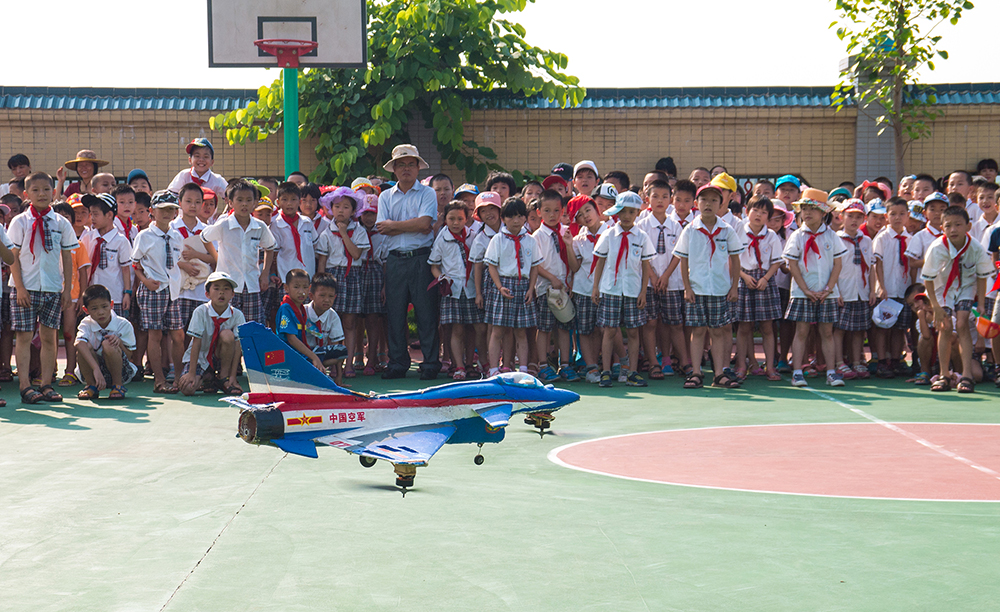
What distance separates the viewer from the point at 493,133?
17.1 metres

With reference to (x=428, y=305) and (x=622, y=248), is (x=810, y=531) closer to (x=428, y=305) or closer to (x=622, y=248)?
(x=622, y=248)

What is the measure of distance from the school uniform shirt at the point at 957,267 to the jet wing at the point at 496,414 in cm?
578

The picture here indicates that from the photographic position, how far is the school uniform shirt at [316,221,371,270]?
10.0m

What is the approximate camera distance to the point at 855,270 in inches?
395

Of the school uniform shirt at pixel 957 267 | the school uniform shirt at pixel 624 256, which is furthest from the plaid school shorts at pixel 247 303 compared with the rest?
the school uniform shirt at pixel 957 267

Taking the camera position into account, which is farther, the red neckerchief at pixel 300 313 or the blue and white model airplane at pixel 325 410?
the red neckerchief at pixel 300 313

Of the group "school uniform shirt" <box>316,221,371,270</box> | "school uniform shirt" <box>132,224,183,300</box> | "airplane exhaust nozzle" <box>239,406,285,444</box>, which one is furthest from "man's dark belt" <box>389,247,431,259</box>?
"airplane exhaust nozzle" <box>239,406,285,444</box>

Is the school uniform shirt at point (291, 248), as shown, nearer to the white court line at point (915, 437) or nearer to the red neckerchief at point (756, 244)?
the red neckerchief at point (756, 244)

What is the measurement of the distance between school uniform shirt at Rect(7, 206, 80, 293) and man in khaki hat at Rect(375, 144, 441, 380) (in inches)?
115

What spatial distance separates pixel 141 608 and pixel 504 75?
13508 millimetres

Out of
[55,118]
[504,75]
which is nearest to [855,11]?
[504,75]

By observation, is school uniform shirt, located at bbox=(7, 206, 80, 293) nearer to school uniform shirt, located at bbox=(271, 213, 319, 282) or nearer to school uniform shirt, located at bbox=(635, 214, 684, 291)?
school uniform shirt, located at bbox=(271, 213, 319, 282)

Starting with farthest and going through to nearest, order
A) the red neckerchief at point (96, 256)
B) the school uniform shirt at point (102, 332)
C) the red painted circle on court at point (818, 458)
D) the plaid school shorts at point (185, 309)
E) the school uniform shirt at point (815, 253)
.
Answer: the school uniform shirt at point (815, 253)
the red neckerchief at point (96, 256)
the plaid school shorts at point (185, 309)
the school uniform shirt at point (102, 332)
the red painted circle on court at point (818, 458)

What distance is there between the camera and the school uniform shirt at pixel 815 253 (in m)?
9.74
